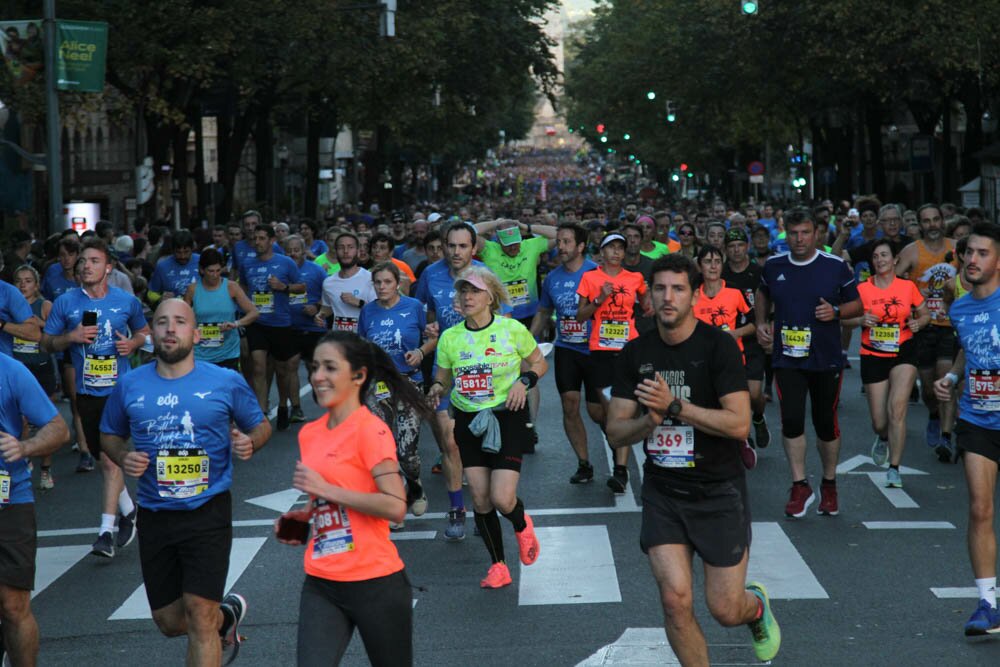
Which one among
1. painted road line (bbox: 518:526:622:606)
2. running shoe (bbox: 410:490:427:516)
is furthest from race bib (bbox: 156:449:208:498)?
running shoe (bbox: 410:490:427:516)

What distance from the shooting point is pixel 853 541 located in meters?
10.6

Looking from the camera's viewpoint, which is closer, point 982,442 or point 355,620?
point 355,620

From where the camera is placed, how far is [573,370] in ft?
42.3

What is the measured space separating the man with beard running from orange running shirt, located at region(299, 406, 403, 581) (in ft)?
3.23

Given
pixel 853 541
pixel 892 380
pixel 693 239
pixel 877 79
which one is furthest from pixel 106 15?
pixel 853 541

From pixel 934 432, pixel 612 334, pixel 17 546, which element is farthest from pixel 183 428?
pixel 934 432

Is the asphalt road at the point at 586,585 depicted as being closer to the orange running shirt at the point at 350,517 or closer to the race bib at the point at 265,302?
the orange running shirt at the point at 350,517

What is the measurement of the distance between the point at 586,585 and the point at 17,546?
3578mm

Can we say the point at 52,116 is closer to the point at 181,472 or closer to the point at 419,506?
the point at 419,506

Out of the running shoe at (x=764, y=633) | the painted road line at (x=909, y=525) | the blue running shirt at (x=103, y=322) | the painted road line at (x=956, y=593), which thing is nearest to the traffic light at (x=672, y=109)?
the painted road line at (x=909, y=525)

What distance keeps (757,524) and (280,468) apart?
4.63 meters

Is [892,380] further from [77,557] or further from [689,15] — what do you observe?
[689,15]

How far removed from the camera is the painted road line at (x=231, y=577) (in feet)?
30.0

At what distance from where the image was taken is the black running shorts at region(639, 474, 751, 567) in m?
6.76
